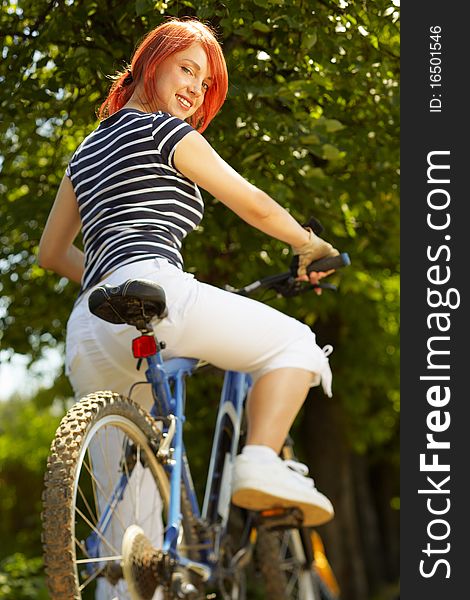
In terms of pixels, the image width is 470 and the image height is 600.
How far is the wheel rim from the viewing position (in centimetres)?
299

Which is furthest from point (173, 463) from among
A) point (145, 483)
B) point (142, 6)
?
point (142, 6)

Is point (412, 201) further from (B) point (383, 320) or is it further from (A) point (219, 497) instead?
(B) point (383, 320)

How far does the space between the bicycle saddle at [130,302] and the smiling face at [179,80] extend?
73 cm

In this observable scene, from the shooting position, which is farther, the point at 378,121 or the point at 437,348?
the point at 378,121

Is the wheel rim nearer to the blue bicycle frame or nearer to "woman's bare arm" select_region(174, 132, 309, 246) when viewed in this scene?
the blue bicycle frame

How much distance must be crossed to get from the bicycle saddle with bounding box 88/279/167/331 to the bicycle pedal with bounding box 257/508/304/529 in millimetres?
987

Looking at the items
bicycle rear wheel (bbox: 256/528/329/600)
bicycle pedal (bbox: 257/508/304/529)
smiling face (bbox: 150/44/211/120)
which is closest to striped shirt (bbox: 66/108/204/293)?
smiling face (bbox: 150/44/211/120)

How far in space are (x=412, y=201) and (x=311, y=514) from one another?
1189 millimetres

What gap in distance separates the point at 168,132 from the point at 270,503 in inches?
50.1

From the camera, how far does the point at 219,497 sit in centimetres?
399

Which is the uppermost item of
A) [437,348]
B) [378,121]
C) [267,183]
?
[378,121]

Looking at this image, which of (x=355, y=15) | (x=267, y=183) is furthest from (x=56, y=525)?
(x=355, y=15)

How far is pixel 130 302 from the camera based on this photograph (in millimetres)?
2910

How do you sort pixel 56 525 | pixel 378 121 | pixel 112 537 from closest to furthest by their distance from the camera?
pixel 56 525, pixel 112 537, pixel 378 121
